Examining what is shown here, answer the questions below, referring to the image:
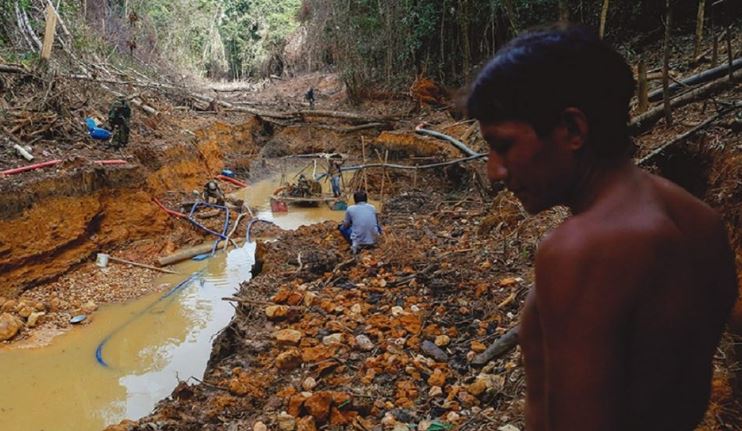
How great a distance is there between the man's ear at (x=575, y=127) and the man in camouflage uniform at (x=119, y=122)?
9419mm

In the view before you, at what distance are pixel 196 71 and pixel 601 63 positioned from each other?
24326mm

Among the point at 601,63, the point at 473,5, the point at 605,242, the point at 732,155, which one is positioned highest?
the point at 473,5

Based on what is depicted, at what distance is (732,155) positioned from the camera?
10.4 ft

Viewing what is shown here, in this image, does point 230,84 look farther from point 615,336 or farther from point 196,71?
point 615,336

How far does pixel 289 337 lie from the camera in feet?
12.3

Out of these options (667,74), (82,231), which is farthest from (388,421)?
(82,231)

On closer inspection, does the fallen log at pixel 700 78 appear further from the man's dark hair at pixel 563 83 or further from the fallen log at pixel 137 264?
the fallen log at pixel 137 264

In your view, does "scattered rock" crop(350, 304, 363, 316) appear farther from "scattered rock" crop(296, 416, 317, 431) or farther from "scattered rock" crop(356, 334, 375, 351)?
"scattered rock" crop(296, 416, 317, 431)

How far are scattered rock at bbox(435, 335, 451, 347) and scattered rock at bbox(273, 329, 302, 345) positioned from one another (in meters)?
1.08

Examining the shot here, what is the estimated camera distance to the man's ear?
77cm

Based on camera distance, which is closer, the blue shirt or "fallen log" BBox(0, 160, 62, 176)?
the blue shirt

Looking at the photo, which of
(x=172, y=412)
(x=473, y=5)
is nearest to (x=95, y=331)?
(x=172, y=412)

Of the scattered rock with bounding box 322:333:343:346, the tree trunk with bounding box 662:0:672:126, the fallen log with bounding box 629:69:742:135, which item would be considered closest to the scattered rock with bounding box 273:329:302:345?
the scattered rock with bounding box 322:333:343:346

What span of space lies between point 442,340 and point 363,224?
276cm
